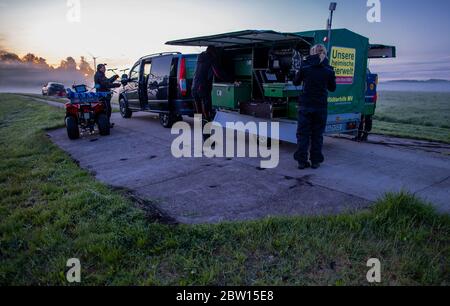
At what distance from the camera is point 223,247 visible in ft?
10.1

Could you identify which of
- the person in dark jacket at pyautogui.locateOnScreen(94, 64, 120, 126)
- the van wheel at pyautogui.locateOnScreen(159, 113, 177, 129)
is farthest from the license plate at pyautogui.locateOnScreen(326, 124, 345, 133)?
the person in dark jacket at pyautogui.locateOnScreen(94, 64, 120, 126)

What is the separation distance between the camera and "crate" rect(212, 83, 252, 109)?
8.35 meters

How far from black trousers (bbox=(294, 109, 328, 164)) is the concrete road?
0.89 ft

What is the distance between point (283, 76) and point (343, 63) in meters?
1.85

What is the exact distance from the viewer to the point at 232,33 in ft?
22.1

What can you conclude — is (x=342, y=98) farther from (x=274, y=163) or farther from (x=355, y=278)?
(x=355, y=278)

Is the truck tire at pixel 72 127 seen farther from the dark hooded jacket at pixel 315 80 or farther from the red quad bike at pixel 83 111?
the dark hooded jacket at pixel 315 80

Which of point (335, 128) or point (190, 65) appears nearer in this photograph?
point (335, 128)

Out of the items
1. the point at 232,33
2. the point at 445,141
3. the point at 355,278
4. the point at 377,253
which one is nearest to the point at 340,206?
the point at 377,253

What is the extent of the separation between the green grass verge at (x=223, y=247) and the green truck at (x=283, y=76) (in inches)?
147

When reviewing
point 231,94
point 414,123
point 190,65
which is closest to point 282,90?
point 231,94

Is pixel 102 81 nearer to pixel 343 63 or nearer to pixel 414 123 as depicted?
pixel 343 63

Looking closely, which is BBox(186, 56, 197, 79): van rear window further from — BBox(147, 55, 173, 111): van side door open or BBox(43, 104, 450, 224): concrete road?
BBox(43, 104, 450, 224): concrete road

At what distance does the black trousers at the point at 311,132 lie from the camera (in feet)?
18.4
